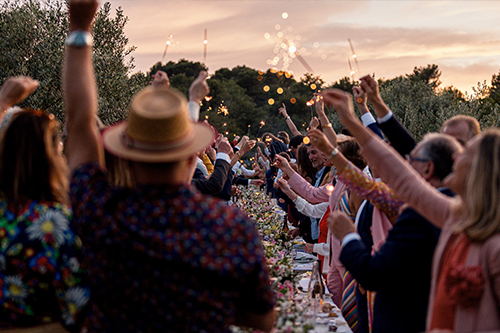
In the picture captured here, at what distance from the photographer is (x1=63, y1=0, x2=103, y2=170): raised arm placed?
5.74 feet

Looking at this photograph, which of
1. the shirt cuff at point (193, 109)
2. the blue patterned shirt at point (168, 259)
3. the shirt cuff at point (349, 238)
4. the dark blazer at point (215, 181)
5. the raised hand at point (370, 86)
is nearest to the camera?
the blue patterned shirt at point (168, 259)

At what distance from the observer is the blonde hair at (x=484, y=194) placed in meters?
1.73

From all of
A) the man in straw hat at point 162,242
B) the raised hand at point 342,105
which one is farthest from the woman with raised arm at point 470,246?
the man in straw hat at point 162,242

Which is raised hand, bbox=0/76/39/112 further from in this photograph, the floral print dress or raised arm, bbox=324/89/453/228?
raised arm, bbox=324/89/453/228

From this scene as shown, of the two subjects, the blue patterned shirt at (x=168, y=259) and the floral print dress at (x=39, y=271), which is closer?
the blue patterned shirt at (x=168, y=259)

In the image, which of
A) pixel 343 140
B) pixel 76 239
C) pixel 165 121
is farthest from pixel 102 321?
pixel 343 140

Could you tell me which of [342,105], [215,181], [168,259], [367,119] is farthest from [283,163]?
[168,259]

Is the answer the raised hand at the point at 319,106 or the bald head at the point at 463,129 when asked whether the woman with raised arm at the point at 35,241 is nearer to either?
the bald head at the point at 463,129

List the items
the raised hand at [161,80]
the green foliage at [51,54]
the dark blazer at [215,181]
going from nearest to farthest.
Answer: the raised hand at [161,80] → the dark blazer at [215,181] → the green foliage at [51,54]

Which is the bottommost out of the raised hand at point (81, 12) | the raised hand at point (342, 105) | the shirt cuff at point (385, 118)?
the shirt cuff at point (385, 118)

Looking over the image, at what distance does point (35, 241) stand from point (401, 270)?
1.81m

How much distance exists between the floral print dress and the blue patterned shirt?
345 millimetres

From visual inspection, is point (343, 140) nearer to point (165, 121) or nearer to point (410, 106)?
point (165, 121)

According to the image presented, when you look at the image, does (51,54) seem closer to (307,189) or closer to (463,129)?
(307,189)
